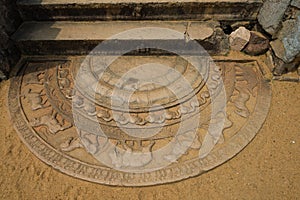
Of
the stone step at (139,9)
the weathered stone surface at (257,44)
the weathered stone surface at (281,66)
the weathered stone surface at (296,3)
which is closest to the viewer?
the weathered stone surface at (296,3)

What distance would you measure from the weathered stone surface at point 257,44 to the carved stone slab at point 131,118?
23cm

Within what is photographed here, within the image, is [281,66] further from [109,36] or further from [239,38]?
[109,36]

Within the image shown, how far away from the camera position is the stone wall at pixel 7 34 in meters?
3.48

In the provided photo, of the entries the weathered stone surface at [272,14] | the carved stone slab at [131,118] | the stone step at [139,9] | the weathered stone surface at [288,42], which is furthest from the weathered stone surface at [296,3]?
the carved stone slab at [131,118]

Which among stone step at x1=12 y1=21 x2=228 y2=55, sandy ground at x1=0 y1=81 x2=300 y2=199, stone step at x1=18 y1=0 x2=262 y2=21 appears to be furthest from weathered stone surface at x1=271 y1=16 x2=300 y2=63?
sandy ground at x1=0 y1=81 x2=300 y2=199

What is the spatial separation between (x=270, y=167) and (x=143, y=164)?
131 centimetres

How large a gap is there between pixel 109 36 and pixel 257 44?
2.00m

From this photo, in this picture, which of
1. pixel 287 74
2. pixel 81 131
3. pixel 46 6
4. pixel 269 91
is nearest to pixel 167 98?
pixel 81 131

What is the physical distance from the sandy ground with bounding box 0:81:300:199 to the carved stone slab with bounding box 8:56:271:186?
0.08 metres

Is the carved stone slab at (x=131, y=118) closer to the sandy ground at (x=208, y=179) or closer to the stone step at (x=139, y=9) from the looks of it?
the sandy ground at (x=208, y=179)

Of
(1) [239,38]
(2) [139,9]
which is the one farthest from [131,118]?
(1) [239,38]

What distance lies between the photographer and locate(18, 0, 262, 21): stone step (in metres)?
3.61

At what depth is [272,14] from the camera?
3496 mm

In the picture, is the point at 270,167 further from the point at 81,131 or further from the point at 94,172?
the point at 81,131
